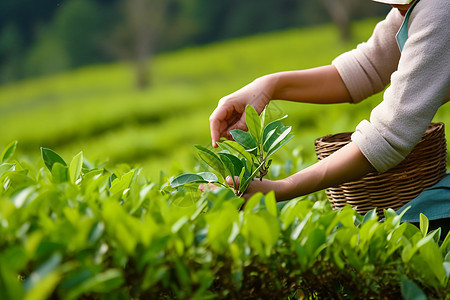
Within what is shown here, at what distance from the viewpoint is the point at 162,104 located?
677cm

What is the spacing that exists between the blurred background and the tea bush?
2748 mm

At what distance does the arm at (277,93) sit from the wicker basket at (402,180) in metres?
0.20

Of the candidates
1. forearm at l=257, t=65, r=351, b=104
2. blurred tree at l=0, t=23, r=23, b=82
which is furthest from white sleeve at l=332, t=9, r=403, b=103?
blurred tree at l=0, t=23, r=23, b=82

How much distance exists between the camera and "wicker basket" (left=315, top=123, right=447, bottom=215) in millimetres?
1295

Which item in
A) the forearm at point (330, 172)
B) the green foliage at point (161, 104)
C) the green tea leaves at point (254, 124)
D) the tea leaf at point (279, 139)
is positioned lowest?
the green foliage at point (161, 104)

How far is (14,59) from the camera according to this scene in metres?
11.1

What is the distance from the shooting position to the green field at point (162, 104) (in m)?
5.11

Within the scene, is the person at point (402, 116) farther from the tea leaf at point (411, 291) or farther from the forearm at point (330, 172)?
the tea leaf at point (411, 291)

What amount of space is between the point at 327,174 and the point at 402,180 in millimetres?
243

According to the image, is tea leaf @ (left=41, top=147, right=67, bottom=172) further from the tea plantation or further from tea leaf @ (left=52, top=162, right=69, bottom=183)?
tea leaf @ (left=52, top=162, right=69, bottom=183)

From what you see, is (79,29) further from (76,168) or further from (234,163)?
(234,163)


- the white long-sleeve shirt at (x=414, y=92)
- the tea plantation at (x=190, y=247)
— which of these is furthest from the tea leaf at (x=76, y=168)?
the white long-sleeve shirt at (x=414, y=92)

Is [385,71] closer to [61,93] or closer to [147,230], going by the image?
[147,230]

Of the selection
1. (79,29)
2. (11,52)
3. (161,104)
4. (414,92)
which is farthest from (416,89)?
(11,52)
